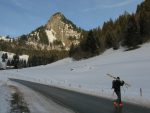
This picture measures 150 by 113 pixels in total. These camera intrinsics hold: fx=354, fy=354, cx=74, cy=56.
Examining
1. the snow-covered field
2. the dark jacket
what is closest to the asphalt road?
the dark jacket

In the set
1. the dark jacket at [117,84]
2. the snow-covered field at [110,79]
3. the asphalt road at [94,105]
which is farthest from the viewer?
the snow-covered field at [110,79]

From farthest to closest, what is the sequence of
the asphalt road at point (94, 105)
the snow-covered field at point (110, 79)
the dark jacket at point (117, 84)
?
1. the snow-covered field at point (110, 79)
2. the dark jacket at point (117, 84)
3. the asphalt road at point (94, 105)

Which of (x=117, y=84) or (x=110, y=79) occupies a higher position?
(x=110, y=79)

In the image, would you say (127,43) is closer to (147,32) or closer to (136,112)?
(147,32)

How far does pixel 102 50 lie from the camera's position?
12069 cm

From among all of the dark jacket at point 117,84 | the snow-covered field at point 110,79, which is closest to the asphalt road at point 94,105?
the dark jacket at point 117,84

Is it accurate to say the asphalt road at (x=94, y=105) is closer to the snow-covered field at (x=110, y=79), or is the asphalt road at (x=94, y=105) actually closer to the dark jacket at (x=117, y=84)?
the dark jacket at (x=117, y=84)

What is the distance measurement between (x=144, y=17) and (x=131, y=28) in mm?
5130

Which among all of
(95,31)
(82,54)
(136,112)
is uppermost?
(95,31)

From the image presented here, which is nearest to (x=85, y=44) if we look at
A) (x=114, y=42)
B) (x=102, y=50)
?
(x=102, y=50)

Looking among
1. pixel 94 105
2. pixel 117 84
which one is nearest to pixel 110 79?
pixel 94 105

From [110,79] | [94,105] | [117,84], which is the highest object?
[110,79]

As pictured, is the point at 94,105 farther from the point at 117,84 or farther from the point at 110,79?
the point at 110,79

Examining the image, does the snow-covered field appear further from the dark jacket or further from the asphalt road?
the dark jacket
